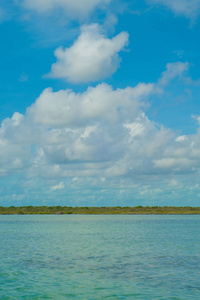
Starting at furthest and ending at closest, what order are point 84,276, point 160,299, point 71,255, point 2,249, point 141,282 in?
point 2,249
point 71,255
point 84,276
point 141,282
point 160,299

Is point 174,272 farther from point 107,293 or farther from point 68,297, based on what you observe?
point 68,297

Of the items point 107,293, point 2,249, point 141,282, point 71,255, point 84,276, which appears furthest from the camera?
point 2,249

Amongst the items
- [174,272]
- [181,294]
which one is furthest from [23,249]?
[181,294]

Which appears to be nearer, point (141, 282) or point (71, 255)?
point (141, 282)

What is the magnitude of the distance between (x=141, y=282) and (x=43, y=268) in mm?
9612

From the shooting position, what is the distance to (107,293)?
22703 millimetres

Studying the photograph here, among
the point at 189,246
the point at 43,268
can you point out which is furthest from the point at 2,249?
the point at 189,246

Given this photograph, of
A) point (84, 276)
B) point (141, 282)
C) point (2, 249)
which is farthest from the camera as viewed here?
point (2, 249)

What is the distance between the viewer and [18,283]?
84.3 ft

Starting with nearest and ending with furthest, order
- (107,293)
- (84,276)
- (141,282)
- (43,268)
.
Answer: (107,293) < (141,282) < (84,276) < (43,268)

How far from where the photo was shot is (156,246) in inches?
1916

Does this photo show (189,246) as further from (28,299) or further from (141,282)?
(28,299)

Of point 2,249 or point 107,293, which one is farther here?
point 2,249

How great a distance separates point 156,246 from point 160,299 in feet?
92.3
